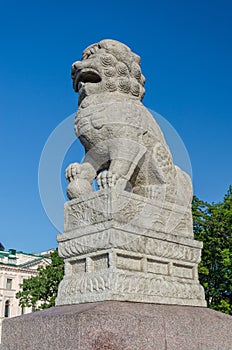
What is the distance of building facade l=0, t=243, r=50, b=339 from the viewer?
36.9 meters

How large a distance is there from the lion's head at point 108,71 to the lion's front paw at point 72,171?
1.10 m

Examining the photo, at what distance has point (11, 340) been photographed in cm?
476

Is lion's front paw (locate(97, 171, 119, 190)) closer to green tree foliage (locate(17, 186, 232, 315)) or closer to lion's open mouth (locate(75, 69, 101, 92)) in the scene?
lion's open mouth (locate(75, 69, 101, 92))

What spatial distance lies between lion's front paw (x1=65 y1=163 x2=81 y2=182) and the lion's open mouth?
1.30m

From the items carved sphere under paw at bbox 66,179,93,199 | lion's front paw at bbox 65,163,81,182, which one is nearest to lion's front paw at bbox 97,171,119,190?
carved sphere under paw at bbox 66,179,93,199

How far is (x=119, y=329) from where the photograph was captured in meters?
4.08

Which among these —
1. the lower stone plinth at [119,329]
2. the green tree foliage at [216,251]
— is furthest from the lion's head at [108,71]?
the green tree foliage at [216,251]

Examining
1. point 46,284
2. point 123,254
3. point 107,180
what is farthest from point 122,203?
point 46,284

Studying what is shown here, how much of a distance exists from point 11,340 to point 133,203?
7.11 feet

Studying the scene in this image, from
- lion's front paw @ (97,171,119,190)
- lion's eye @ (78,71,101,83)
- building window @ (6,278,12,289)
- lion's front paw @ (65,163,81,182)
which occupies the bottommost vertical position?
lion's front paw @ (97,171,119,190)

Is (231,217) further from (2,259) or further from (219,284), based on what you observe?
(2,259)

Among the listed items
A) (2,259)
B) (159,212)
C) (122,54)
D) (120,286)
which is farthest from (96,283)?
(2,259)

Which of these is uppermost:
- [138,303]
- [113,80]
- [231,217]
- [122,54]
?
[231,217]

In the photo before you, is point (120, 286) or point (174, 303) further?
point (174, 303)
